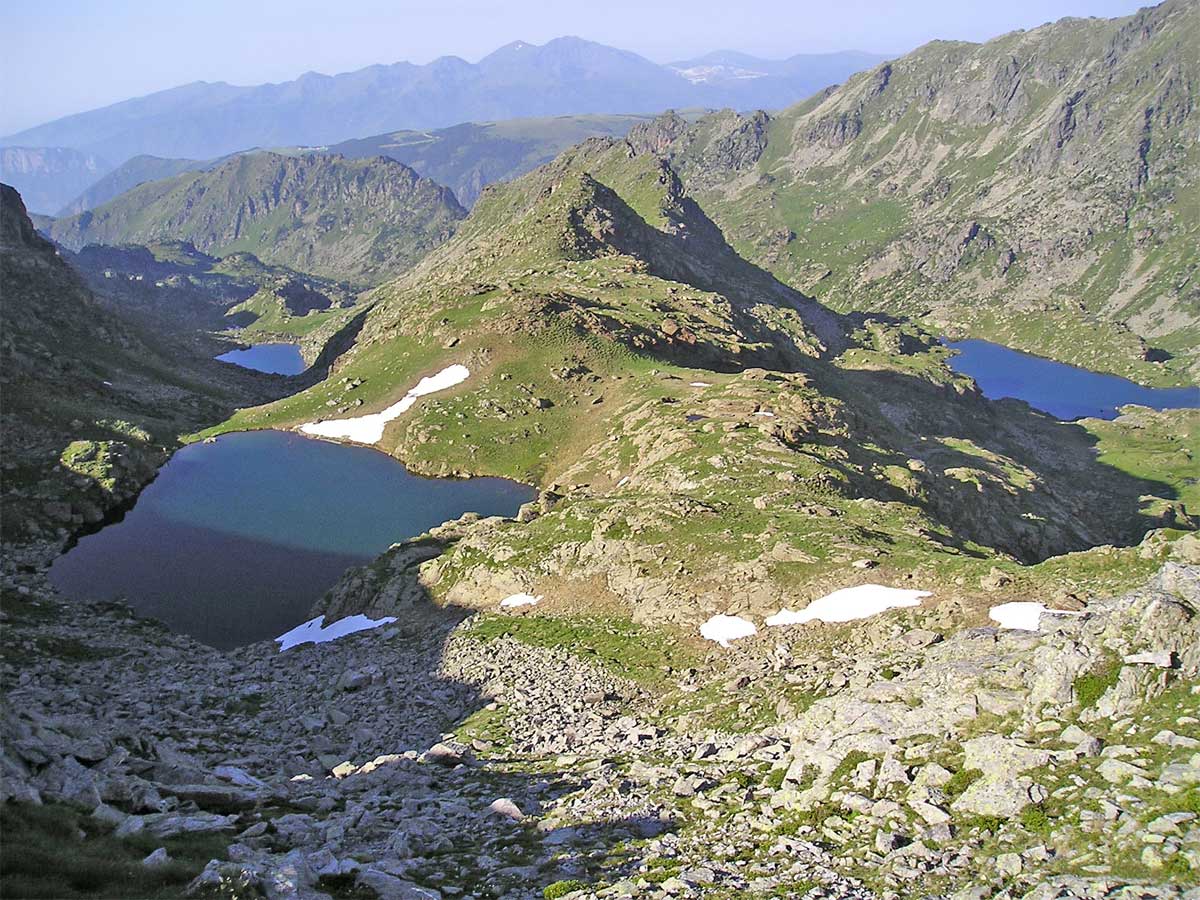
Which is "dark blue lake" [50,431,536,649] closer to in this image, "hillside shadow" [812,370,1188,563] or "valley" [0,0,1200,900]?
"valley" [0,0,1200,900]

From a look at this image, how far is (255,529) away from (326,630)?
30861 mm

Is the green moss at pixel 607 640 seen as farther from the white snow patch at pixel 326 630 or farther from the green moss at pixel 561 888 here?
the green moss at pixel 561 888

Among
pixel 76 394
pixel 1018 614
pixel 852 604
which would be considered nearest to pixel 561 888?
pixel 852 604

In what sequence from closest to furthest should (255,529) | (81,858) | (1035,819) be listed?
(81,858), (1035,819), (255,529)

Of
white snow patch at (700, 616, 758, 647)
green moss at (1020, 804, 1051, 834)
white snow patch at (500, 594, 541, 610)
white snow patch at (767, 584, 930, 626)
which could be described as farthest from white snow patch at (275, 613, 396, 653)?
green moss at (1020, 804, 1051, 834)

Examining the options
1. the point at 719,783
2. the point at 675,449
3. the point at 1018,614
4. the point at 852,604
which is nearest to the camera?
the point at 719,783

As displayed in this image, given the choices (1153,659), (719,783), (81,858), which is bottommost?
(719,783)

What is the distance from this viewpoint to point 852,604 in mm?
38094

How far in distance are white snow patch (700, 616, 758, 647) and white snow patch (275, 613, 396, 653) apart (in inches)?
888

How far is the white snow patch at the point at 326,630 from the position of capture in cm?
5351

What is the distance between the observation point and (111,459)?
91.3 m

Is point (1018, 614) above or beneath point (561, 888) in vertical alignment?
beneath

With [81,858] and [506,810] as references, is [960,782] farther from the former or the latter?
[81,858]

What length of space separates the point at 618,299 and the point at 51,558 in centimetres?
8289
